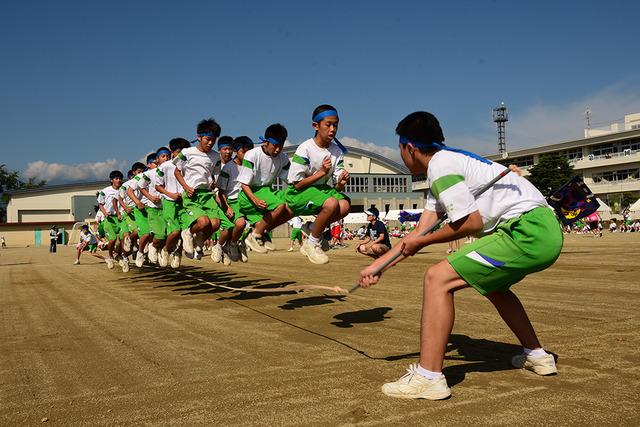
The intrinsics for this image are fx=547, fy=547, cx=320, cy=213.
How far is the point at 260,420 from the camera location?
341 centimetres

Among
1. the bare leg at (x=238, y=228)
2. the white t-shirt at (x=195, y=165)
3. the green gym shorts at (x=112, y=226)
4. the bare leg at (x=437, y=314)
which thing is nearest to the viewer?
the bare leg at (x=437, y=314)

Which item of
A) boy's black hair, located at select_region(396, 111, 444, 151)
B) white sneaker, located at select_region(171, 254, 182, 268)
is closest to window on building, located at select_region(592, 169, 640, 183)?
white sneaker, located at select_region(171, 254, 182, 268)

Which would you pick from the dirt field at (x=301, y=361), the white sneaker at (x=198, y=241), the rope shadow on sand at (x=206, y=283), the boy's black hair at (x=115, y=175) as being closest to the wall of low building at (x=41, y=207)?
the boy's black hair at (x=115, y=175)

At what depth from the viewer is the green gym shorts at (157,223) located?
12.9 meters

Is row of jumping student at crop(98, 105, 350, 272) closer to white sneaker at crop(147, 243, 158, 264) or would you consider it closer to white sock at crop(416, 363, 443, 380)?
white sneaker at crop(147, 243, 158, 264)

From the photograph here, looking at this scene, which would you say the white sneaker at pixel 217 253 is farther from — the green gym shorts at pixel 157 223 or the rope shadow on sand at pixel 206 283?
the green gym shorts at pixel 157 223

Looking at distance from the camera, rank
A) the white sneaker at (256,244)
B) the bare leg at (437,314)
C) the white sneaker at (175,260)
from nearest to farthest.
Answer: the bare leg at (437,314) → the white sneaker at (256,244) → the white sneaker at (175,260)

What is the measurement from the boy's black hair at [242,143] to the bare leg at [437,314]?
8.25m

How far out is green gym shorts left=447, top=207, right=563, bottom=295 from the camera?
12.9 feet

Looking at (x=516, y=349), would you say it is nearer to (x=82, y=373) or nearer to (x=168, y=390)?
(x=168, y=390)

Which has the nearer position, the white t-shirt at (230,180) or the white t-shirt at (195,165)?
the white t-shirt at (195,165)

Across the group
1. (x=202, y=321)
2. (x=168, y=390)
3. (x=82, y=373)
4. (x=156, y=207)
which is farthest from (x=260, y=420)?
(x=156, y=207)

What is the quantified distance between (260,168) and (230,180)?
5.45 ft

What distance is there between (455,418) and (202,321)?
467 cm
